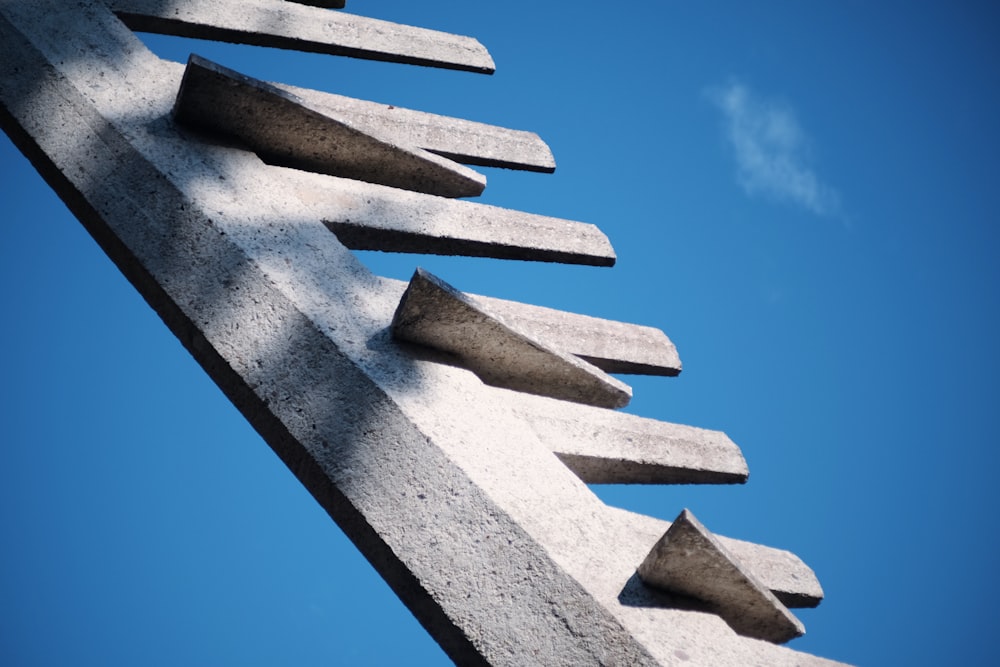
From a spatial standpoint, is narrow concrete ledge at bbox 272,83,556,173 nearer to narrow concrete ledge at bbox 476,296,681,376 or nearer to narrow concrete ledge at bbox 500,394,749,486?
narrow concrete ledge at bbox 476,296,681,376

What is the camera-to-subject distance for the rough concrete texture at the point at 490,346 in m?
1.43

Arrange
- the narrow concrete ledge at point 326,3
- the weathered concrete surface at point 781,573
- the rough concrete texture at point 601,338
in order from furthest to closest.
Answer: the narrow concrete ledge at point 326,3 < the rough concrete texture at point 601,338 < the weathered concrete surface at point 781,573

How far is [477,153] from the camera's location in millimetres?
2551

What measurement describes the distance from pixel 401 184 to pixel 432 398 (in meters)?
0.89

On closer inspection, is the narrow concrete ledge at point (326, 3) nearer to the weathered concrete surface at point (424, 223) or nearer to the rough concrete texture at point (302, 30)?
the rough concrete texture at point (302, 30)

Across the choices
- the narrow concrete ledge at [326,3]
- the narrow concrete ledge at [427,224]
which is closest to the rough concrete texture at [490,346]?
the narrow concrete ledge at [427,224]

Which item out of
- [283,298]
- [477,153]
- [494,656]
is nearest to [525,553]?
[494,656]

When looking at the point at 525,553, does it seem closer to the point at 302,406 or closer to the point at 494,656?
the point at 494,656

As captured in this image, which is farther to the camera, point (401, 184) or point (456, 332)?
point (401, 184)

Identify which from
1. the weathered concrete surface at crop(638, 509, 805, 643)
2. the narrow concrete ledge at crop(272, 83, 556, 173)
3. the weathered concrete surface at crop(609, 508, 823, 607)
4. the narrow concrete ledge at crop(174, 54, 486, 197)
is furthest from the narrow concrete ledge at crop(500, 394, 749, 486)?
the narrow concrete ledge at crop(272, 83, 556, 173)

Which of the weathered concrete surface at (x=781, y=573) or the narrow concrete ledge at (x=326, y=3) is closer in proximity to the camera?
the weathered concrete surface at (x=781, y=573)

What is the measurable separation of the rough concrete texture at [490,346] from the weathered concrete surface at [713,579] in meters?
0.53

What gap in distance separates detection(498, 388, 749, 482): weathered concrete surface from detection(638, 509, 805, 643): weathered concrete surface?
0.48 meters

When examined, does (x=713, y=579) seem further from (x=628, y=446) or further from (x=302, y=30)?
(x=302, y=30)
